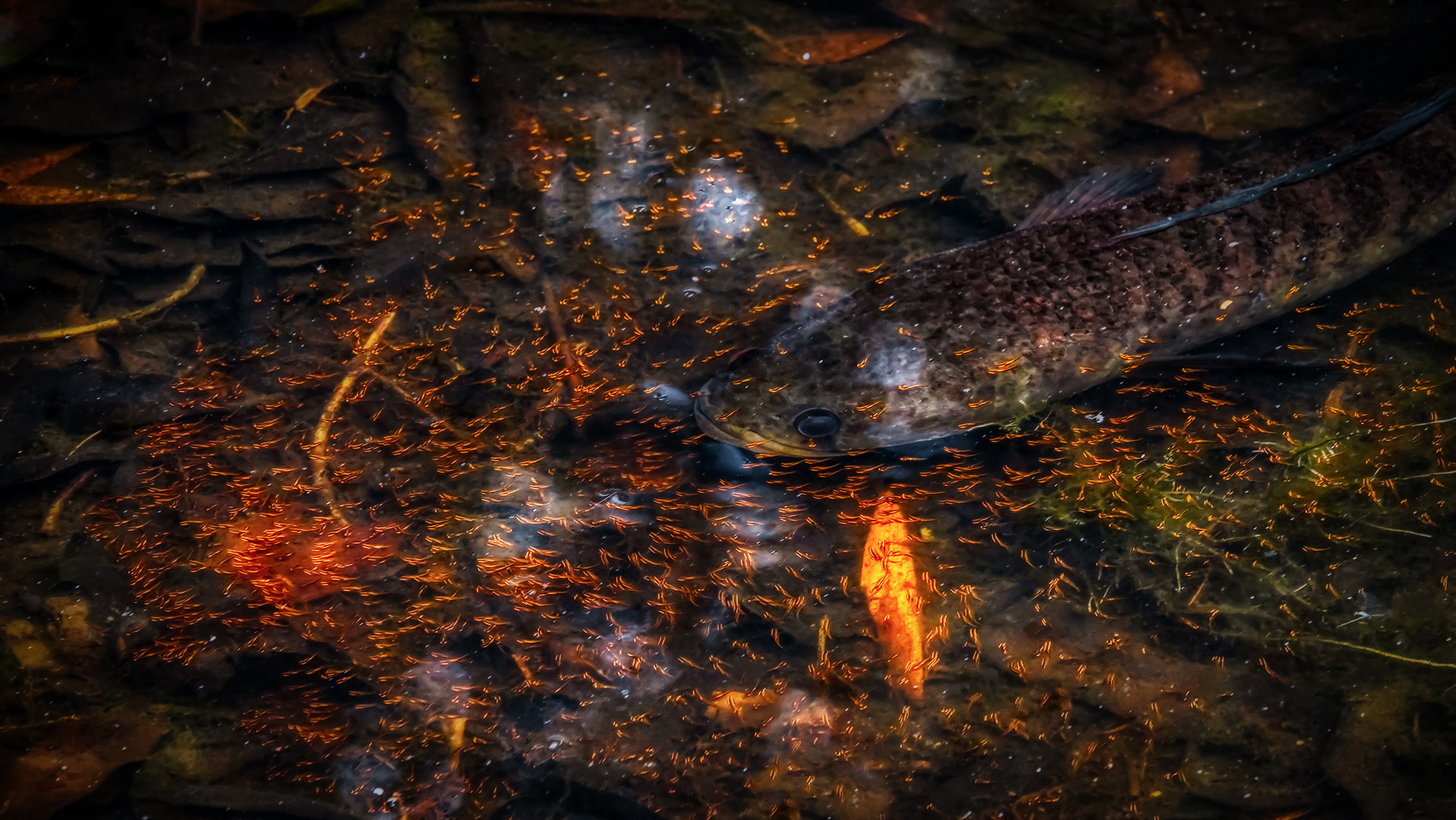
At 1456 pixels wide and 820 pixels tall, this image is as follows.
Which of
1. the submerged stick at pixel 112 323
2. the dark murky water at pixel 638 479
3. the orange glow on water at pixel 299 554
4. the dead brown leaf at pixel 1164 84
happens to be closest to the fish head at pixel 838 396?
the dark murky water at pixel 638 479

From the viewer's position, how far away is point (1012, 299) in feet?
12.1

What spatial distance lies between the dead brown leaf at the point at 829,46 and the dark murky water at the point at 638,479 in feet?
0.97

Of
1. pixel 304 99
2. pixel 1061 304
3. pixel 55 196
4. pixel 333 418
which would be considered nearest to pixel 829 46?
pixel 1061 304

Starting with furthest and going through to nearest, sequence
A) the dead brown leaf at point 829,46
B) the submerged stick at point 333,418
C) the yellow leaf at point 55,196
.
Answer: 1. the dead brown leaf at point 829,46
2. the yellow leaf at point 55,196
3. the submerged stick at point 333,418

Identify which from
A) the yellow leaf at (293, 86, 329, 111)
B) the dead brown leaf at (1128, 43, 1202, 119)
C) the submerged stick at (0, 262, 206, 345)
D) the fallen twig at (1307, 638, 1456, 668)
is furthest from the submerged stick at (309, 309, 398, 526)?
the fallen twig at (1307, 638, 1456, 668)

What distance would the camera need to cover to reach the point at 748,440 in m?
3.71

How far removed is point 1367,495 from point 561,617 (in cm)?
408

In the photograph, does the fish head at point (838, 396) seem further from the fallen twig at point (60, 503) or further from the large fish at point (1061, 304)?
the fallen twig at point (60, 503)

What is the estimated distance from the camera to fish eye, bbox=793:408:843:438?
3.64 metres

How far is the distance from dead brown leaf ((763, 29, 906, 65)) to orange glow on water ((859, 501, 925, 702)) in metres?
2.70

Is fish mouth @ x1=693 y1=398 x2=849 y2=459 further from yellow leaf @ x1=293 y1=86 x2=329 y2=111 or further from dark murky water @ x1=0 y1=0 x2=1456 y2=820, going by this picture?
yellow leaf @ x1=293 y1=86 x2=329 y2=111

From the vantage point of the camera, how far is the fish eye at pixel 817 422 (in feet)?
11.9

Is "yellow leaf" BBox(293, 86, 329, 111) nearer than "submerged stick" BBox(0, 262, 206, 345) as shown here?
No

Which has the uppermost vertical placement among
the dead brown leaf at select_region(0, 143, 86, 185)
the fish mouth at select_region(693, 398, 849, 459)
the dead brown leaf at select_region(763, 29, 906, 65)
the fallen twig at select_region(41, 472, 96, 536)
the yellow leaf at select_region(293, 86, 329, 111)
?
the dead brown leaf at select_region(763, 29, 906, 65)
